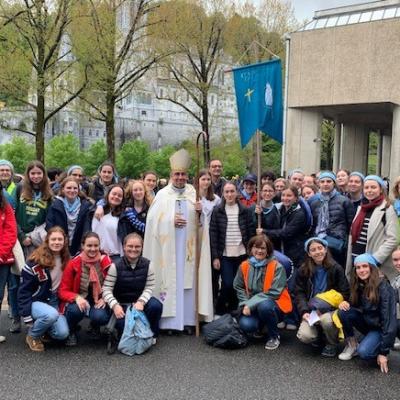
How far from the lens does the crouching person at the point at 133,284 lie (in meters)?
5.50

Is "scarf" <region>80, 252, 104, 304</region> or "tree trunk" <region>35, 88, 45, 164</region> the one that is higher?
"tree trunk" <region>35, 88, 45, 164</region>

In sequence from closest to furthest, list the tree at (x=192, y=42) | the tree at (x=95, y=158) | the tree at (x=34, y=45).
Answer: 1. the tree at (x=34, y=45)
2. the tree at (x=192, y=42)
3. the tree at (x=95, y=158)

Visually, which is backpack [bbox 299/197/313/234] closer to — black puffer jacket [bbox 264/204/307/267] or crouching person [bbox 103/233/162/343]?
black puffer jacket [bbox 264/204/307/267]

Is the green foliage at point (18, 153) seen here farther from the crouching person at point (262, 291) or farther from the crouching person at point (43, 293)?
the crouching person at point (262, 291)

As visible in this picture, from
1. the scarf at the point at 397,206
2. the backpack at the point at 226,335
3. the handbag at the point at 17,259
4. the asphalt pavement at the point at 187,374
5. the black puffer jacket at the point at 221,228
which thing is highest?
the scarf at the point at 397,206

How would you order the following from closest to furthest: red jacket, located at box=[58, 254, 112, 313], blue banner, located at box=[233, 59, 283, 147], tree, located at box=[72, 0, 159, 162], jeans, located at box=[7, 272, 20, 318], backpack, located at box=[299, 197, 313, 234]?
red jacket, located at box=[58, 254, 112, 313] → jeans, located at box=[7, 272, 20, 318] → backpack, located at box=[299, 197, 313, 234] → blue banner, located at box=[233, 59, 283, 147] → tree, located at box=[72, 0, 159, 162]

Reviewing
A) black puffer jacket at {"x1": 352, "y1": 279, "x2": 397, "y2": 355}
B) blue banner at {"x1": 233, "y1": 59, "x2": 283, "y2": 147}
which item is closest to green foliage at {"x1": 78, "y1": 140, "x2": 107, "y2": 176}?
blue banner at {"x1": 233, "y1": 59, "x2": 283, "y2": 147}

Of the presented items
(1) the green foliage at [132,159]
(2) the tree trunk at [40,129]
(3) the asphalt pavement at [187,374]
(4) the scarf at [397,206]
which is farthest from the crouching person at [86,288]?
(1) the green foliage at [132,159]

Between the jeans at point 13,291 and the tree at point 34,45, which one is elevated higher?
the tree at point 34,45

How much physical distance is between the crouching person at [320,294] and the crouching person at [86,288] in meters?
2.04

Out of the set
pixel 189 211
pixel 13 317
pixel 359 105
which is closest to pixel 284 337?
pixel 189 211

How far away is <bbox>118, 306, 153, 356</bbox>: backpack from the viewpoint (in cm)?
532

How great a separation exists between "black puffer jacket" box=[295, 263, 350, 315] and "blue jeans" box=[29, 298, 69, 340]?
7.97 ft

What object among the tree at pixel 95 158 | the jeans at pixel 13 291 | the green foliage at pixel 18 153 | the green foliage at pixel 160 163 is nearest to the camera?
the jeans at pixel 13 291
